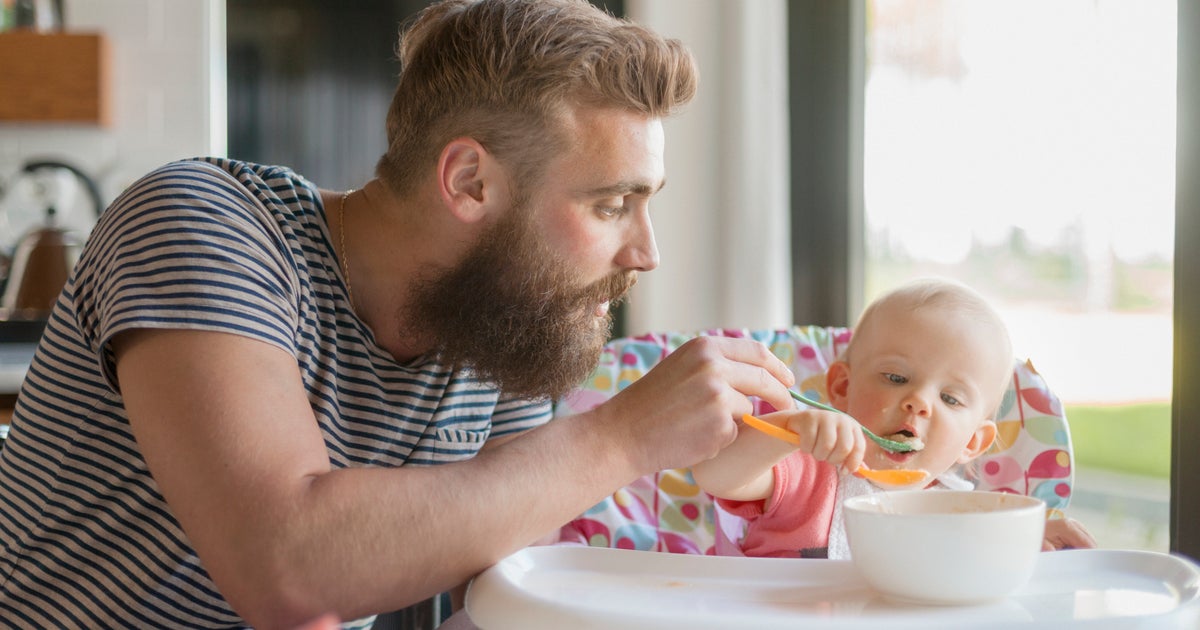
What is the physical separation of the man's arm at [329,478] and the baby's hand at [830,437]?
10 centimetres

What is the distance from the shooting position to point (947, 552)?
763 millimetres

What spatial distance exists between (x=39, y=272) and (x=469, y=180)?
6.43 ft

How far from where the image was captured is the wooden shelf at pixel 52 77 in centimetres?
288

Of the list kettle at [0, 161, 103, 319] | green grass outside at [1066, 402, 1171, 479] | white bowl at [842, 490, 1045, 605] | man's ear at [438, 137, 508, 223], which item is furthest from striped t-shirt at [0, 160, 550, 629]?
kettle at [0, 161, 103, 319]

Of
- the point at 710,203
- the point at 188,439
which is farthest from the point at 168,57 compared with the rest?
the point at 188,439

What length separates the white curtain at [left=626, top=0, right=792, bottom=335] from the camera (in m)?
2.85

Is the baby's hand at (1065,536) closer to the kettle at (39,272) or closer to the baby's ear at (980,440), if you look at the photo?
the baby's ear at (980,440)

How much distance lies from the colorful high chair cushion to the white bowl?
622 millimetres

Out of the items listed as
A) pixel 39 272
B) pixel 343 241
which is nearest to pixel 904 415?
pixel 343 241

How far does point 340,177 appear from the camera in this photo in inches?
118

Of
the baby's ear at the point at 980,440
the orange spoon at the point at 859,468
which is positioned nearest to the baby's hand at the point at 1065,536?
the baby's ear at the point at 980,440

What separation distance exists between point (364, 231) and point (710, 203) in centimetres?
182

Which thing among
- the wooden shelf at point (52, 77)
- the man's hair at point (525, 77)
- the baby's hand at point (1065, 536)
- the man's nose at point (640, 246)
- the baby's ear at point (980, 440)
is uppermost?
the wooden shelf at point (52, 77)

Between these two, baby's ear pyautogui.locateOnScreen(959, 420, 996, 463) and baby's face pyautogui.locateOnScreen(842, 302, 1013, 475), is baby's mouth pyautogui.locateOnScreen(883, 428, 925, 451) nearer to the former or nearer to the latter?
baby's face pyautogui.locateOnScreen(842, 302, 1013, 475)
